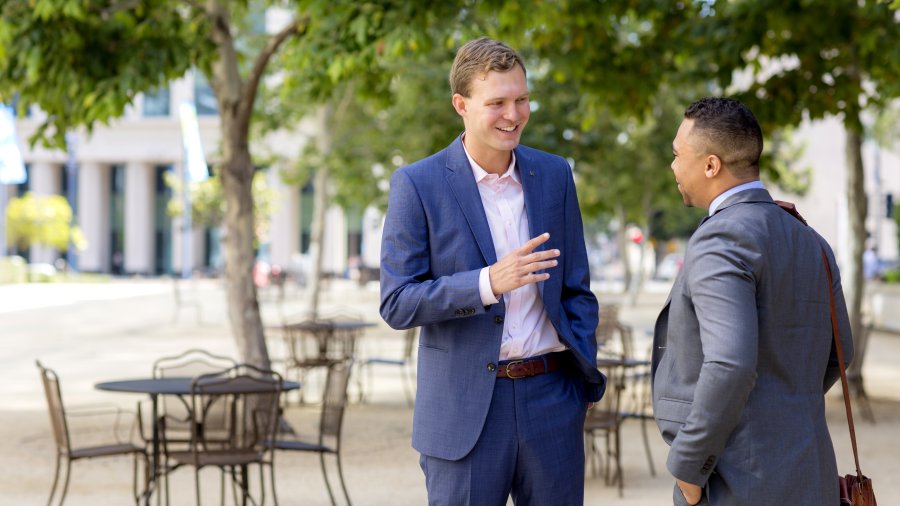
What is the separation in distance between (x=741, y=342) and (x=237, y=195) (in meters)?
9.12

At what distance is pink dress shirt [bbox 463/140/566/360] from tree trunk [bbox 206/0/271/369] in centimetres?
808

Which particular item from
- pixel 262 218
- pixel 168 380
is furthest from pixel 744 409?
pixel 262 218

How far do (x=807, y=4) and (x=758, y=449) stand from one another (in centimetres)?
886

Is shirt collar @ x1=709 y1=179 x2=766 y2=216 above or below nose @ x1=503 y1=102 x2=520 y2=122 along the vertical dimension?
below

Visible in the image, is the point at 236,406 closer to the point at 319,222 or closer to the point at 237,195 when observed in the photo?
the point at 237,195

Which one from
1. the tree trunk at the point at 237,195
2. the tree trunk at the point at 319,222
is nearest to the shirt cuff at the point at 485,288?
the tree trunk at the point at 237,195

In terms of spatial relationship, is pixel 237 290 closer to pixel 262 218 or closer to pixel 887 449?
pixel 887 449

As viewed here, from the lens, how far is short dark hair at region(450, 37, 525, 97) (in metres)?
3.57

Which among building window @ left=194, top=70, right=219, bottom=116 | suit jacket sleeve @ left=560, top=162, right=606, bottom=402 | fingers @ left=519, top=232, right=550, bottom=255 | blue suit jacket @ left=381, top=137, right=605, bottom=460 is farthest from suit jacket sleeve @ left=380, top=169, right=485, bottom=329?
building window @ left=194, top=70, right=219, bottom=116

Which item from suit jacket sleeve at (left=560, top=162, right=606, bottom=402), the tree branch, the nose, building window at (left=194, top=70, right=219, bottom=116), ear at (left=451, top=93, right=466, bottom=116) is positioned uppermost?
building window at (left=194, top=70, right=219, bottom=116)

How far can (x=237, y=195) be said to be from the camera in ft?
38.6

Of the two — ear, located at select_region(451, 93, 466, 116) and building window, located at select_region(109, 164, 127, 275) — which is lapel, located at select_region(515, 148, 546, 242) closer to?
ear, located at select_region(451, 93, 466, 116)

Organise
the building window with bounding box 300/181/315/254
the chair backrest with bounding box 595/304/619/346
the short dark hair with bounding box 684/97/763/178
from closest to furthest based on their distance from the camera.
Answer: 1. the short dark hair with bounding box 684/97/763/178
2. the chair backrest with bounding box 595/304/619/346
3. the building window with bounding box 300/181/315/254

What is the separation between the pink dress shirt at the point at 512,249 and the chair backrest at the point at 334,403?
452 cm
